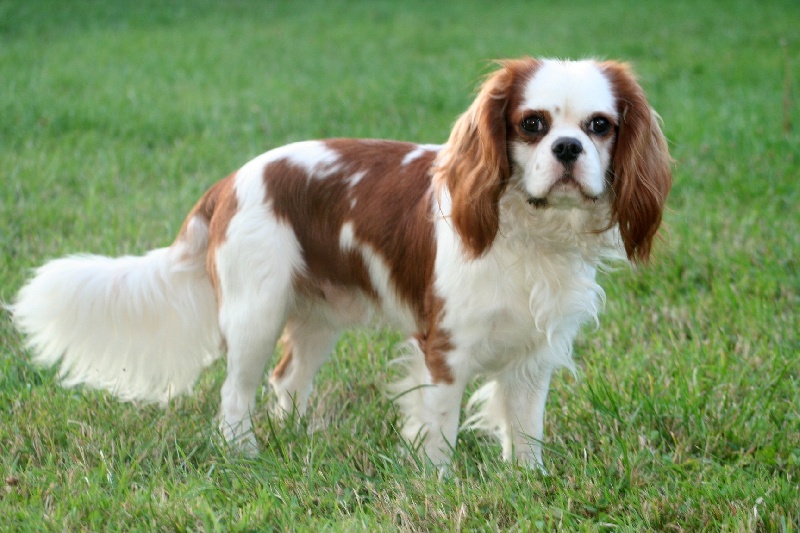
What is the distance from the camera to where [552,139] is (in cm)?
268

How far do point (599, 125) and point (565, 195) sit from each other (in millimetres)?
226

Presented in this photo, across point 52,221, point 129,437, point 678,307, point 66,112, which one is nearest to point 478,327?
point 129,437

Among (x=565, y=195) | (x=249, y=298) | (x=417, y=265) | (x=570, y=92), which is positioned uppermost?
(x=570, y=92)

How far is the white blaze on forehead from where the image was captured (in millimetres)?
2729

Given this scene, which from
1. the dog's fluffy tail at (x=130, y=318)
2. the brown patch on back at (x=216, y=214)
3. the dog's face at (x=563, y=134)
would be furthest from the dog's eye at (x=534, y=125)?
the dog's fluffy tail at (x=130, y=318)

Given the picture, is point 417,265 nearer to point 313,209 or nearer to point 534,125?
point 313,209

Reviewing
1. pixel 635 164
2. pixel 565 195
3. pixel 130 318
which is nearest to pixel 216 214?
pixel 130 318

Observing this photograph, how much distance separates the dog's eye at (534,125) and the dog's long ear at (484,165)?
0.07 meters

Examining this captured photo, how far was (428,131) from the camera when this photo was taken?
6980 millimetres

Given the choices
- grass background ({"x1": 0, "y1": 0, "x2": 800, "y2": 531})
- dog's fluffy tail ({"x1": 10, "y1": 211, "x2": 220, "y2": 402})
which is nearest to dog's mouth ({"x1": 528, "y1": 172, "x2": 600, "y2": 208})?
grass background ({"x1": 0, "y1": 0, "x2": 800, "y2": 531})

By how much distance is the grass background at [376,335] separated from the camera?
270 cm

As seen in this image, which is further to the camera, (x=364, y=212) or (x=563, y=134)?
(x=364, y=212)

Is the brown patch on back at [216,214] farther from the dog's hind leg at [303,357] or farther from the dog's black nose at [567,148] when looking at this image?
the dog's black nose at [567,148]

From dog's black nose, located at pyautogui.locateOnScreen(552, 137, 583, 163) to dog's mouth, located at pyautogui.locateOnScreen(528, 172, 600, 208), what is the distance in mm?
42
